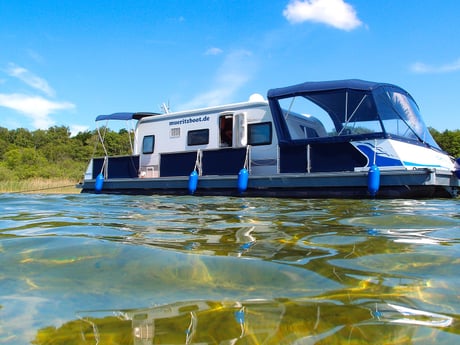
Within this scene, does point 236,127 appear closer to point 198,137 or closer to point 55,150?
point 198,137

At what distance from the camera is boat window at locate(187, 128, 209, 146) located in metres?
9.88

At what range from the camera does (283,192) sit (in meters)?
7.91

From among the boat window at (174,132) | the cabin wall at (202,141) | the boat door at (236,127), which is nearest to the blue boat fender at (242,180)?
the cabin wall at (202,141)

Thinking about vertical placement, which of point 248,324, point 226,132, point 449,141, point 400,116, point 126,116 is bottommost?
point 248,324

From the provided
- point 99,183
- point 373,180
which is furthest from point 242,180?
point 99,183

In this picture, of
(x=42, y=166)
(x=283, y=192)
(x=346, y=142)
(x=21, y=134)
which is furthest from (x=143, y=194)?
(x=21, y=134)

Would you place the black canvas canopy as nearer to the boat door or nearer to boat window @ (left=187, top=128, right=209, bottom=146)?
boat window @ (left=187, top=128, right=209, bottom=146)

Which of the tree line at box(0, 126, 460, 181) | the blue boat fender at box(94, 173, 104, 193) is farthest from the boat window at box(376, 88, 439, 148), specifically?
the tree line at box(0, 126, 460, 181)

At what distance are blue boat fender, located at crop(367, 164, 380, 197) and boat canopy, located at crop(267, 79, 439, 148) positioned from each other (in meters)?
0.81

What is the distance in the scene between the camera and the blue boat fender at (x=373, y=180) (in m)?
6.79

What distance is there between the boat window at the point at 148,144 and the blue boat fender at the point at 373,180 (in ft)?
20.3

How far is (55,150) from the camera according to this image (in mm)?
54594

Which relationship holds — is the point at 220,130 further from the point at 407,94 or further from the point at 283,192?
the point at 407,94

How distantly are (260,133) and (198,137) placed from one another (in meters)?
1.76
